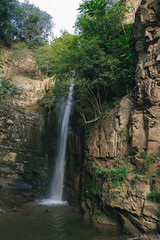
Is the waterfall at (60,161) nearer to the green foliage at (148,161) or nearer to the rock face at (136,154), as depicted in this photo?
the rock face at (136,154)

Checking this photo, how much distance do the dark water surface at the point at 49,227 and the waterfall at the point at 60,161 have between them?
1935 millimetres

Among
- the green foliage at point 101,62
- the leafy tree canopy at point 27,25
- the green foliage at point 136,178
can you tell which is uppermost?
the leafy tree canopy at point 27,25

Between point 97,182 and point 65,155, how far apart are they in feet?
13.6

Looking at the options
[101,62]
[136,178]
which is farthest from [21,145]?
[136,178]

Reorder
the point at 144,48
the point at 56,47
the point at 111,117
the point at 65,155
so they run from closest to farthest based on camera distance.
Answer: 1. the point at 144,48
2. the point at 111,117
3. the point at 65,155
4. the point at 56,47

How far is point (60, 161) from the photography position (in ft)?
37.0

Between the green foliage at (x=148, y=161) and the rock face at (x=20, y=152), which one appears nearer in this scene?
the green foliage at (x=148, y=161)

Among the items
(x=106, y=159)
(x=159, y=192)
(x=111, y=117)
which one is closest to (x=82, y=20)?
(x=111, y=117)

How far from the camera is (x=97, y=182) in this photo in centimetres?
746

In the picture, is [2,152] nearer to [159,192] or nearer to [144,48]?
[159,192]

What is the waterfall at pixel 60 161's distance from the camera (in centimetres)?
1031

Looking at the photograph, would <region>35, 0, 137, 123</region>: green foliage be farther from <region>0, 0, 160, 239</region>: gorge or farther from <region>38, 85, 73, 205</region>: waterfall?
<region>38, 85, 73, 205</region>: waterfall

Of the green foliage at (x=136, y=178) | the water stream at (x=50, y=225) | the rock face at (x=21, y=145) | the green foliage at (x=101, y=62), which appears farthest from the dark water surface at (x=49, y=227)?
the green foliage at (x=101, y=62)

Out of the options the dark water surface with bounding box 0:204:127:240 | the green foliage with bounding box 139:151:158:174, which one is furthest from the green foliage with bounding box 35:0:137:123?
the dark water surface with bounding box 0:204:127:240
